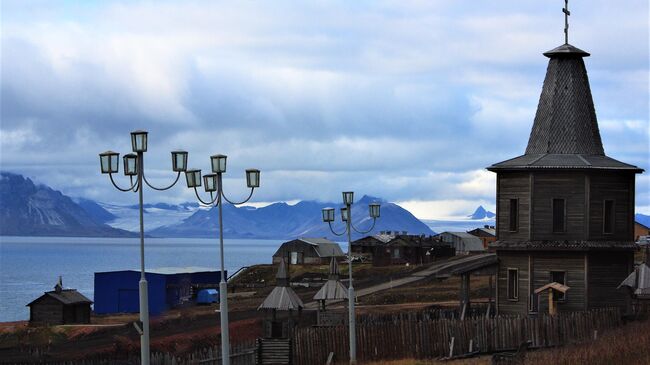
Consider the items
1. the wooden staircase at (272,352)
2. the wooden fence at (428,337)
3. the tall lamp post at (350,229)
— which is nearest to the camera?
the tall lamp post at (350,229)

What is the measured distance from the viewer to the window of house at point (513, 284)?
5384 centimetres

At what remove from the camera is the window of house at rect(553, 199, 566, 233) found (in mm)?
52562

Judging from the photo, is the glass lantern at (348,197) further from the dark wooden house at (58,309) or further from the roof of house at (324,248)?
the roof of house at (324,248)

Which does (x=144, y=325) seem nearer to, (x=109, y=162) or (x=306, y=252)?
(x=109, y=162)

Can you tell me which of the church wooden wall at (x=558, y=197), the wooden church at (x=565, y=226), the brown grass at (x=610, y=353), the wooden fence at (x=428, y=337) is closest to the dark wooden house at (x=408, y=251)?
the wooden church at (x=565, y=226)

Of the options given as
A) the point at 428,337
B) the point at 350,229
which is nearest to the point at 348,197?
the point at 350,229

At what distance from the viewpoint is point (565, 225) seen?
2067 inches

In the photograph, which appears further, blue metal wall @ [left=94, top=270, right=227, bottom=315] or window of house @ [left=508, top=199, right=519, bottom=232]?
blue metal wall @ [left=94, top=270, right=227, bottom=315]

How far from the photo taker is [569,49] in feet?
180

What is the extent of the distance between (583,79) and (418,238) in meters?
94.7

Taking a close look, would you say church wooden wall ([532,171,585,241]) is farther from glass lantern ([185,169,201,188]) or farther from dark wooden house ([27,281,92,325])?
dark wooden house ([27,281,92,325])

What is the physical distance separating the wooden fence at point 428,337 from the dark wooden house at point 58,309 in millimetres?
39836

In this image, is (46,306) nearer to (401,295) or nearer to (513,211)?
(401,295)

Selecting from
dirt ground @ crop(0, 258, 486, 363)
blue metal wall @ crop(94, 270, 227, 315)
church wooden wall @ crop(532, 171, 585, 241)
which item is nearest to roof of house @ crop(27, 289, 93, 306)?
dirt ground @ crop(0, 258, 486, 363)
